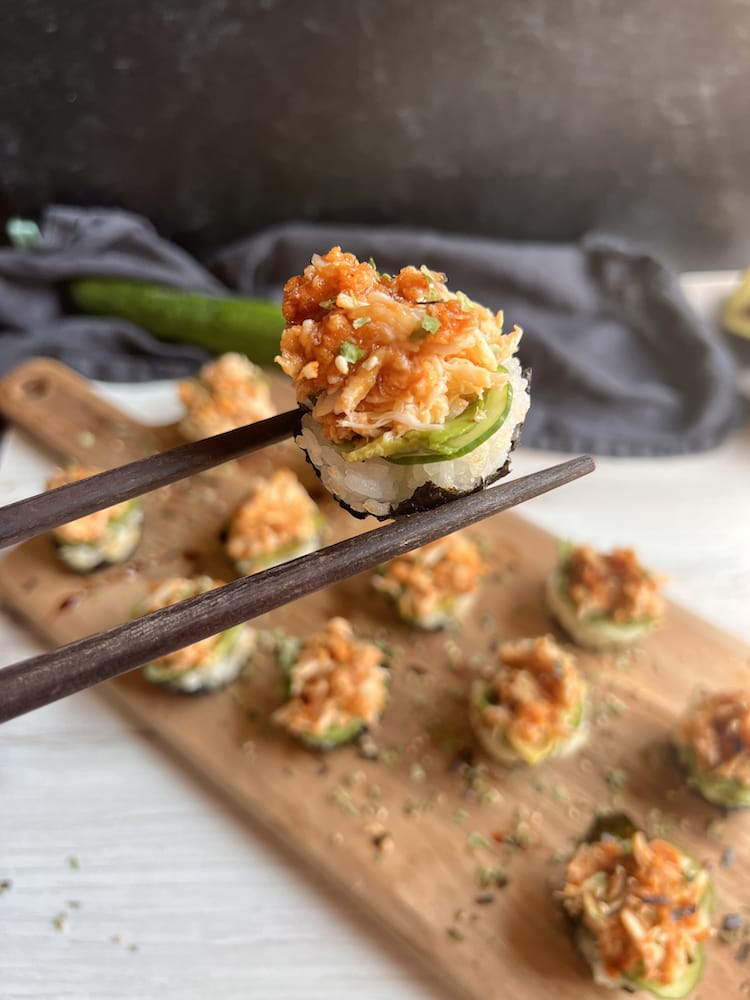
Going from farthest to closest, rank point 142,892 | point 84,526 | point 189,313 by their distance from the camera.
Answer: point 189,313 → point 84,526 → point 142,892

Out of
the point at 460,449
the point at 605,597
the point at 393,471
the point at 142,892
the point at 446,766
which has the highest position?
the point at 460,449

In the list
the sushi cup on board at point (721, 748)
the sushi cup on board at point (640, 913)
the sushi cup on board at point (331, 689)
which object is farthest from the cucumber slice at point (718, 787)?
the sushi cup on board at point (331, 689)

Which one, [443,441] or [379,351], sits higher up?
[379,351]

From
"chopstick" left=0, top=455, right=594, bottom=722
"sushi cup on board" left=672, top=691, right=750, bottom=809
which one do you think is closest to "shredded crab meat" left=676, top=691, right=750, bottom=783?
"sushi cup on board" left=672, top=691, right=750, bottom=809

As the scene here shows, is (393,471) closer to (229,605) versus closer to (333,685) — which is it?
(229,605)

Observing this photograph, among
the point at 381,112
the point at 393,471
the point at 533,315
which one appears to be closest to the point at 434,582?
the point at 393,471

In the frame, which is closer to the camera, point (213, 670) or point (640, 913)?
point (640, 913)
